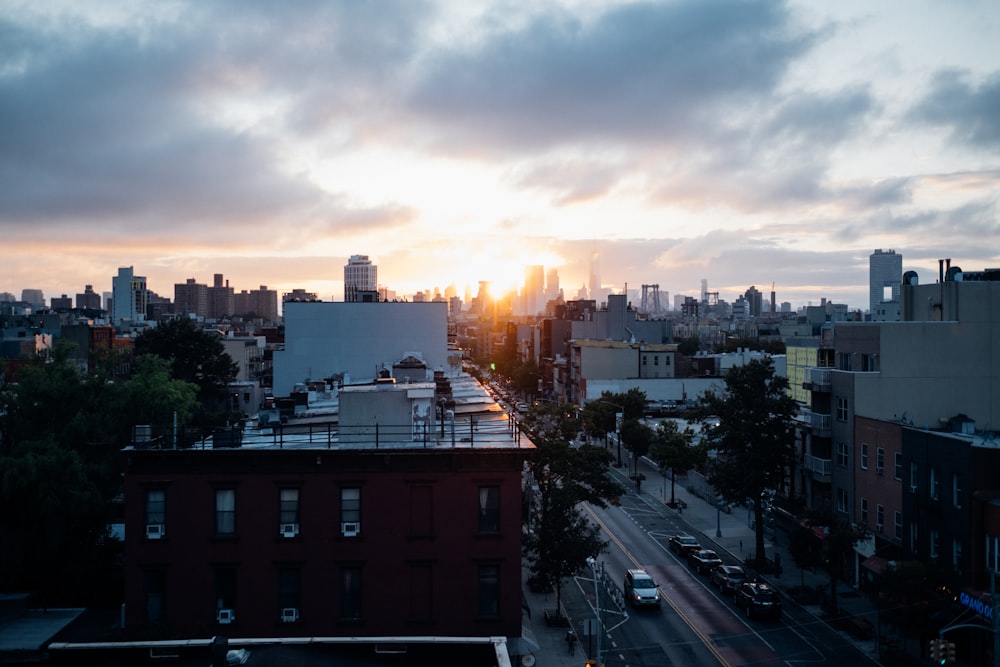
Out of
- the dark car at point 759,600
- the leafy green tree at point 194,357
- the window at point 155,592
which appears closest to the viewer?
the window at point 155,592

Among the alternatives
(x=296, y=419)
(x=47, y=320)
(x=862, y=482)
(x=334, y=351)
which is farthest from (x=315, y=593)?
(x=47, y=320)

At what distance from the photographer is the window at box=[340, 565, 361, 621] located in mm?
30953

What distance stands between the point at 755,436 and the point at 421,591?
27.1 meters

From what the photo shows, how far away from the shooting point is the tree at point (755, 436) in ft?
165

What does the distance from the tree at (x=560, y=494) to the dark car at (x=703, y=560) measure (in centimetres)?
775

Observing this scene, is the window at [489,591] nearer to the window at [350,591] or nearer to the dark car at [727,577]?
the window at [350,591]

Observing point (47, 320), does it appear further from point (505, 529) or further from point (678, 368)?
point (505, 529)

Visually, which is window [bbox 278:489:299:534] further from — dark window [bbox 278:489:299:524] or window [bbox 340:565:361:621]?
window [bbox 340:565:361:621]

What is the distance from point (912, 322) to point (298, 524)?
122 feet

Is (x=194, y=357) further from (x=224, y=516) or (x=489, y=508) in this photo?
(x=489, y=508)

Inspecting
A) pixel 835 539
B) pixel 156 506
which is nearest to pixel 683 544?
pixel 835 539

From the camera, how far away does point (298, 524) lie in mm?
31078

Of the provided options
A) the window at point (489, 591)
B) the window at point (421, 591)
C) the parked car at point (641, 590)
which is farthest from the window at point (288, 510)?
the parked car at point (641, 590)

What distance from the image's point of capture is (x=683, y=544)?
54.7m
